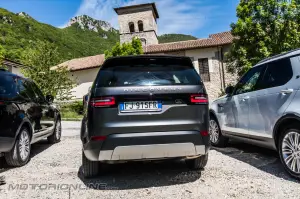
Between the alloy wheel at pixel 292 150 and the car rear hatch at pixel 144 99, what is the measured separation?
46.8 inches

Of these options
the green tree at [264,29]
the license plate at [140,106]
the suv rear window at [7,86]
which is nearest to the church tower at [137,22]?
the green tree at [264,29]

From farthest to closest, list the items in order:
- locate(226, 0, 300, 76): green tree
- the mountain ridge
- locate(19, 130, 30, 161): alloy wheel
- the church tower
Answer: the mountain ridge → the church tower → locate(226, 0, 300, 76): green tree → locate(19, 130, 30, 161): alloy wheel

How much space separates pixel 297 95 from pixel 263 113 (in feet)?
2.57

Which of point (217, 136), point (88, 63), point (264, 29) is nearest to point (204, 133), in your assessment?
point (217, 136)

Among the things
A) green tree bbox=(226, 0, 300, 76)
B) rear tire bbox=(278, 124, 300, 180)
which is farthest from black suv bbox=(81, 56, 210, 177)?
green tree bbox=(226, 0, 300, 76)

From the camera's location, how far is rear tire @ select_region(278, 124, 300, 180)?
10.8ft

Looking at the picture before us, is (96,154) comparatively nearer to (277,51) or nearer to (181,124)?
(181,124)

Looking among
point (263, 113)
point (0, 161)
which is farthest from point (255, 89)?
point (0, 161)

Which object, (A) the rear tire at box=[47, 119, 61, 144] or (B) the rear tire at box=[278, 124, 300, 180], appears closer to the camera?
(B) the rear tire at box=[278, 124, 300, 180]

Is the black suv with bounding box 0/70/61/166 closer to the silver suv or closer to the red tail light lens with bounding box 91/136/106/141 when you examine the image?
the red tail light lens with bounding box 91/136/106/141

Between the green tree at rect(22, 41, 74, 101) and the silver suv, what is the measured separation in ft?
59.5

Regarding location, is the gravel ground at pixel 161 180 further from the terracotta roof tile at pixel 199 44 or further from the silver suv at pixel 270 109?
the terracotta roof tile at pixel 199 44

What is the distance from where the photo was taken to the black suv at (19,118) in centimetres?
403

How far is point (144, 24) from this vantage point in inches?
1642
